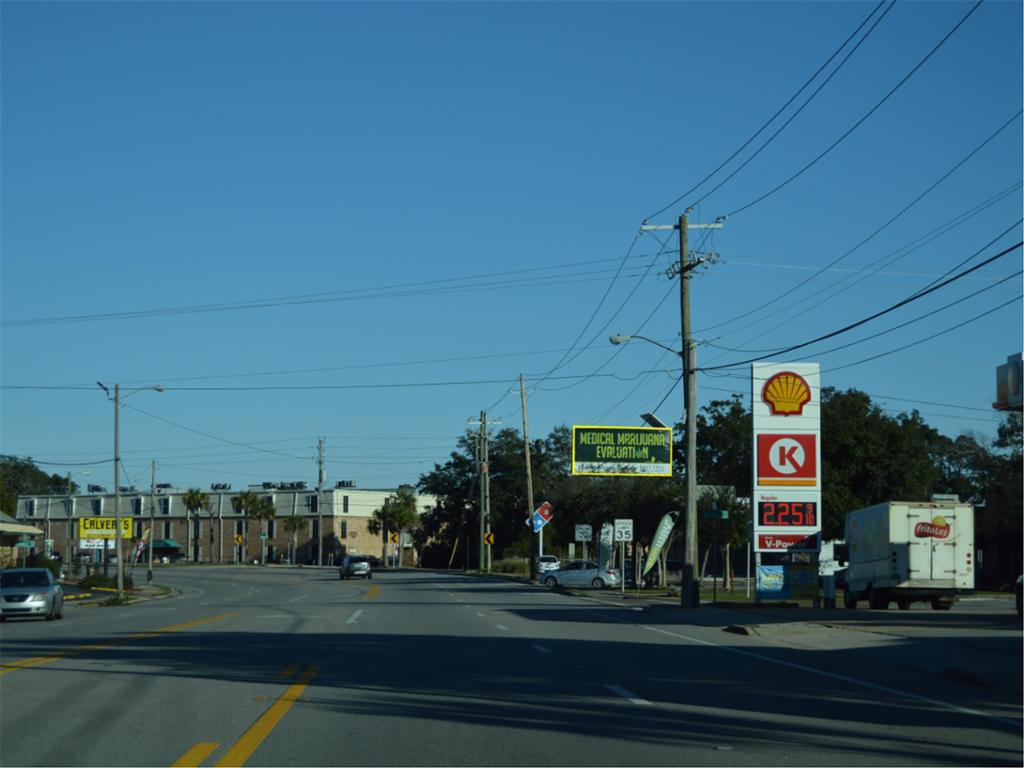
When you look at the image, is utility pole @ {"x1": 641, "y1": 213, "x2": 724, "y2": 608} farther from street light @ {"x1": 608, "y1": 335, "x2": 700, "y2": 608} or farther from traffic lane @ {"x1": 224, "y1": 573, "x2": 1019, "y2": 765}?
traffic lane @ {"x1": 224, "y1": 573, "x2": 1019, "y2": 765}

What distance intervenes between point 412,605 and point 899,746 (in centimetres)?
2944

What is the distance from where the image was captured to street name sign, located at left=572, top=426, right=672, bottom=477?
185 ft

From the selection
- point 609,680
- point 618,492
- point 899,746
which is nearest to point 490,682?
point 609,680

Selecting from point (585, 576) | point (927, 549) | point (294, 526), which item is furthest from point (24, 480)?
point (927, 549)

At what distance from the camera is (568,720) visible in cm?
1264

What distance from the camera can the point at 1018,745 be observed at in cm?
1139

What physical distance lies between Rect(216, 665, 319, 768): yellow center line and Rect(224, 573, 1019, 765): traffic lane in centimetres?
15

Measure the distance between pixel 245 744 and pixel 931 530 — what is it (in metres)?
29.1

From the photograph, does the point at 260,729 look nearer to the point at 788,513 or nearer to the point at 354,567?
the point at 788,513

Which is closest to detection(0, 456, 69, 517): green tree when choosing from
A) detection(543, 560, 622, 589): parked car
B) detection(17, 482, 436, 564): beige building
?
detection(17, 482, 436, 564): beige building

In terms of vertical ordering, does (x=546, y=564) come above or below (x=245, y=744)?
below

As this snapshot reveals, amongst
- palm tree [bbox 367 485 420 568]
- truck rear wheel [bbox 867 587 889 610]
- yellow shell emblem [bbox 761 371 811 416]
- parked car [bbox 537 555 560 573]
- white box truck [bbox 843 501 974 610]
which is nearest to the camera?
white box truck [bbox 843 501 974 610]

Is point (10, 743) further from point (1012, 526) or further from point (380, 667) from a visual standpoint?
point (1012, 526)

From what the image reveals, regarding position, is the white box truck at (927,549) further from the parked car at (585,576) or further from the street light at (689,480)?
the parked car at (585,576)
